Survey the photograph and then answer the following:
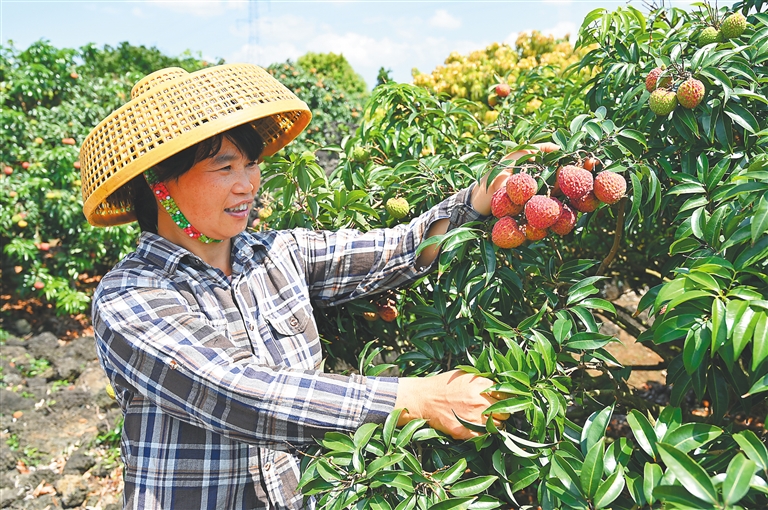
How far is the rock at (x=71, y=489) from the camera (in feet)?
10.1

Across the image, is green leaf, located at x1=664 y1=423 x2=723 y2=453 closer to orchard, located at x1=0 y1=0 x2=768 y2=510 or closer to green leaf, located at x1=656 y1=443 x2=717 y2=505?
orchard, located at x1=0 y1=0 x2=768 y2=510

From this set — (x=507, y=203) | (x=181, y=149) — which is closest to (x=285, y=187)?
(x=181, y=149)

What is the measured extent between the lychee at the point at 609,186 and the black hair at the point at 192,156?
2.52ft

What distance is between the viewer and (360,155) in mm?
2131

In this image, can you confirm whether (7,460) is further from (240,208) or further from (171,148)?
(171,148)

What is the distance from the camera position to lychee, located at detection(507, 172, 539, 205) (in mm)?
1244

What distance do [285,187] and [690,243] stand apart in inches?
44.5

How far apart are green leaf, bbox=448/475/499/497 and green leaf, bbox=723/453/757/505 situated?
1.34 feet

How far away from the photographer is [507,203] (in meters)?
1.31

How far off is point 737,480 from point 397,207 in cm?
114

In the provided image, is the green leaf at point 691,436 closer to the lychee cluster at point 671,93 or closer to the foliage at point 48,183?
the lychee cluster at point 671,93

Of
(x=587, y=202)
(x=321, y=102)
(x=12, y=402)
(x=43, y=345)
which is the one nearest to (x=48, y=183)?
(x=43, y=345)

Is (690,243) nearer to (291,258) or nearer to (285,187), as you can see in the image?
(291,258)

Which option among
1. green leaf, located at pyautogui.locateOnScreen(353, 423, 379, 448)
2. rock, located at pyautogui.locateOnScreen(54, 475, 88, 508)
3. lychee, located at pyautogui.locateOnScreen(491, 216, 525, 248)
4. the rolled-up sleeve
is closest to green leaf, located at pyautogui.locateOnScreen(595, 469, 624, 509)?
green leaf, located at pyautogui.locateOnScreen(353, 423, 379, 448)
